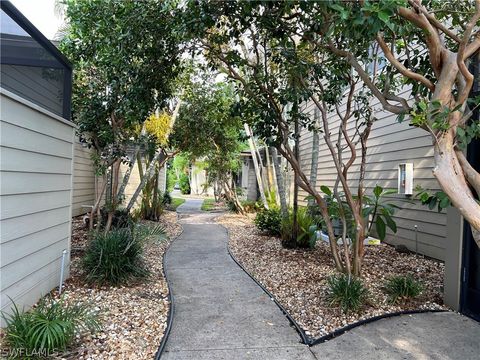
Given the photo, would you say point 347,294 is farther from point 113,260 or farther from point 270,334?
point 113,260

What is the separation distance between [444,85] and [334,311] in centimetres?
242

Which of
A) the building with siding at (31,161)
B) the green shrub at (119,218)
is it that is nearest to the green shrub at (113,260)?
the building with siding at (31,161)

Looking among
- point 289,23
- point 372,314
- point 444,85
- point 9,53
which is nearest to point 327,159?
point 289,23

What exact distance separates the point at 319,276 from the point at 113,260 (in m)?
2.75

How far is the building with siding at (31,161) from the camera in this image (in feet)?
10.2

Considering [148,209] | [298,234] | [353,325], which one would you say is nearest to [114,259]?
[353,325]

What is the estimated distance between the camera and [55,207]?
4328mm

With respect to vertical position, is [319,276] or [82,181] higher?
[82,181]

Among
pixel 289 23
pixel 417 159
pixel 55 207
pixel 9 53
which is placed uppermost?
pixel 289 23

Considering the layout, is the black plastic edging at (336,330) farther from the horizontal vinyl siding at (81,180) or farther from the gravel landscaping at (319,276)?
the horizontal vinyl siding at (81,180)

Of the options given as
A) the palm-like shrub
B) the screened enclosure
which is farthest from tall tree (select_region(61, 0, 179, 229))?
the palm-like shrub

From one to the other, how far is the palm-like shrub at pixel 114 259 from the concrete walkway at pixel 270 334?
0.60m

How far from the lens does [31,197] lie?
11.8 feet

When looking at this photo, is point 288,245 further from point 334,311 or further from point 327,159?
point 327,159
